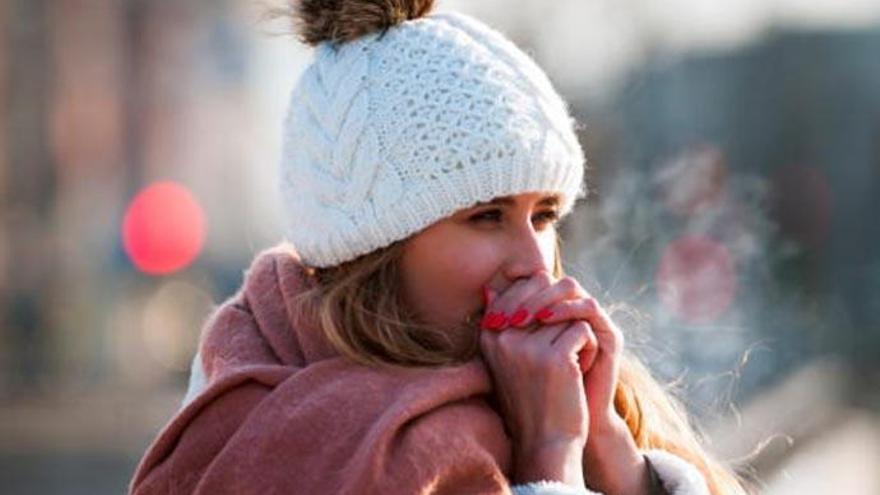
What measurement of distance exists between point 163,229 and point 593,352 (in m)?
31.9

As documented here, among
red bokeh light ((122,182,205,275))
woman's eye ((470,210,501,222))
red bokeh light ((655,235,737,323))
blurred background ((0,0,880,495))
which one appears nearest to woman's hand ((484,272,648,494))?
woman's eye ((470,210,501,222))

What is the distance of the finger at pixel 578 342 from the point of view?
11.2 ft

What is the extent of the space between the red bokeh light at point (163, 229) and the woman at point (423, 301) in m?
29.0

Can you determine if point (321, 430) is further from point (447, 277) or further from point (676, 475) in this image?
point (676, 475)

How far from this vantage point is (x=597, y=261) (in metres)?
5.73

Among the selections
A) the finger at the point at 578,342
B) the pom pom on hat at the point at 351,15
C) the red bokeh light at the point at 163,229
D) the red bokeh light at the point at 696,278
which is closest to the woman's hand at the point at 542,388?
the finger at the point at 578,342

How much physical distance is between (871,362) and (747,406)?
35.9 feet

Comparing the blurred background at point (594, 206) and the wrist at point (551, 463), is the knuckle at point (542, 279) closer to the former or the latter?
the wrist at point (551, 463)

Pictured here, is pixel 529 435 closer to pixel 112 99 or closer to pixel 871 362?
pixel 871 362

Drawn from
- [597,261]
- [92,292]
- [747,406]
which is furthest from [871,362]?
[597,261]

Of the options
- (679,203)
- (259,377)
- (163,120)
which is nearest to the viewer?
(259,377)

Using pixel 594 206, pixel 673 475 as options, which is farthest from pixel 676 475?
pixel 594 206

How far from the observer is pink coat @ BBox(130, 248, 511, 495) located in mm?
3213

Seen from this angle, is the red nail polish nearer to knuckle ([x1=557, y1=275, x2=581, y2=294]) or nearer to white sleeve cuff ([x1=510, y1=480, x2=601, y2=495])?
knuckle ([x1=557, y1=275, x2=581, y2=294])
